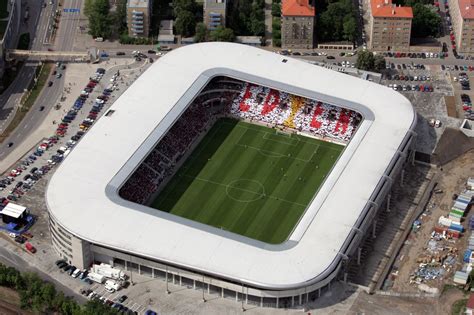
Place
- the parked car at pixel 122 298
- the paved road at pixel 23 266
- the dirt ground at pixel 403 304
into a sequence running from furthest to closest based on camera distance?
the paved road at pixel 23 266, the parked car at pixel 122 298, the dirt ground at pixel 403 304

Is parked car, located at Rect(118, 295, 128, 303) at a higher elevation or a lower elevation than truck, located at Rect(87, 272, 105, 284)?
lower

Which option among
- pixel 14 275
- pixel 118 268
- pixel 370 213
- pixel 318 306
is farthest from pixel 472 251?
pixel 14 275

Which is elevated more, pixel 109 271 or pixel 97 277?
pixel 109 271

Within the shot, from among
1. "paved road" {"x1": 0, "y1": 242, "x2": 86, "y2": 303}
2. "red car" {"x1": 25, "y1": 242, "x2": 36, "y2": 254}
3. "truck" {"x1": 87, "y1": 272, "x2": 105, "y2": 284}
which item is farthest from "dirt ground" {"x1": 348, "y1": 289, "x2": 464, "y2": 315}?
"red car" {"x1": 25, "y1": 242, "x2": 36, "y2": 254}

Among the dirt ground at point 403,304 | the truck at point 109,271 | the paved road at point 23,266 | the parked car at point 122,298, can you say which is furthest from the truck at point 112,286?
the dirt ground at point 403,304

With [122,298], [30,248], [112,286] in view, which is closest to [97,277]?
[112,286]

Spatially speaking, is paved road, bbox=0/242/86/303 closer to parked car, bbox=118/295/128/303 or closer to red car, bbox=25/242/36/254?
red car, bbox=25/242/36/254

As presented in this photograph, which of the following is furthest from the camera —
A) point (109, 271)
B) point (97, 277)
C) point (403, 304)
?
point (109, 271)

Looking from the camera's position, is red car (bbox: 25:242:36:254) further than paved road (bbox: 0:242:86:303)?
Yes

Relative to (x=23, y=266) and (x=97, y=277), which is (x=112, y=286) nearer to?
(x=97, y=277)

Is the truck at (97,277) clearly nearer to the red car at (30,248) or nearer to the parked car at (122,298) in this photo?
the parked car at (122,298)
